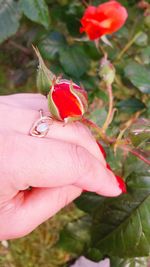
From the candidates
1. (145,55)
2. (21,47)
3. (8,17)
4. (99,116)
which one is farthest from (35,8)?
(21,47)

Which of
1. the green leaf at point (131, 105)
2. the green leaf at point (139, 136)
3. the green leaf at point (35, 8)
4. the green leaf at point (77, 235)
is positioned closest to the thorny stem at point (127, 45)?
the green leaf at point (131, 105)

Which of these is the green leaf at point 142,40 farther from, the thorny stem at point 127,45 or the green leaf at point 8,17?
the green leaf at point 8,17

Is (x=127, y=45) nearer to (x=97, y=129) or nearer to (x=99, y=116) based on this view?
(x=99, y=116)

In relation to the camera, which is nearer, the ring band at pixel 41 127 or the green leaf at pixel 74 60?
the ring band at pixel 41 127

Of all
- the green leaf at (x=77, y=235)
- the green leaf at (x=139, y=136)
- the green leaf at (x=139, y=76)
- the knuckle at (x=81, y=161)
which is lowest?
the green leaf at (x=77, y=235)

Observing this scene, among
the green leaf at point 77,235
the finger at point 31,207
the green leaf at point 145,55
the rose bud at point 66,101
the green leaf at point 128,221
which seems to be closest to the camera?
the rose bud at point 66,101

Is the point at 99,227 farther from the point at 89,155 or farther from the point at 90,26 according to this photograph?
the point at 90,26

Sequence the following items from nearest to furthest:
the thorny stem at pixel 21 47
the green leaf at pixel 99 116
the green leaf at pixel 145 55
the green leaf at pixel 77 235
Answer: the green leaf at pixel 99 116 → the green leaf at pixel 77 235 → the green leaf at pixel 145 55 → the thorny stem at pixel 21 47
